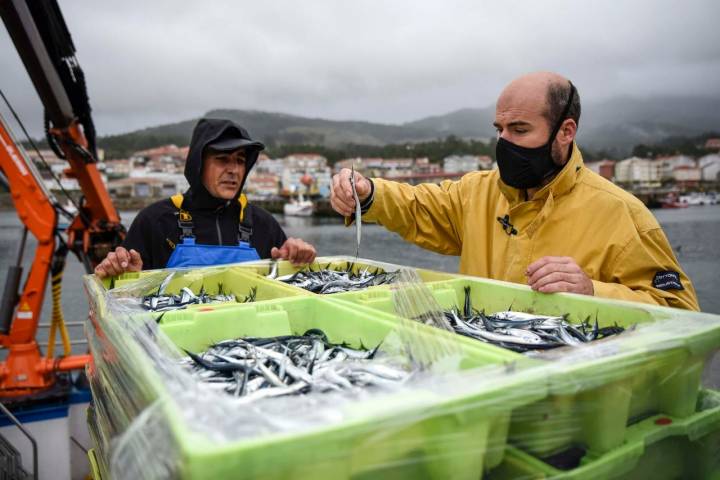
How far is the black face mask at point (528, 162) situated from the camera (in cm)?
297

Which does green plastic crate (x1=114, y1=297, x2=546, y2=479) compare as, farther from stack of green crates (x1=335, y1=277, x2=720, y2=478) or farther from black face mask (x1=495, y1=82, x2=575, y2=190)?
black face mask (x1=495, y1=82, x2=575, y2=190)

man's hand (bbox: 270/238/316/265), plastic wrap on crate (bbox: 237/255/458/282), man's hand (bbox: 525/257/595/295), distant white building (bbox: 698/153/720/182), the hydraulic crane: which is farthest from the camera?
distant white building (bbox: 698/153/720/182)

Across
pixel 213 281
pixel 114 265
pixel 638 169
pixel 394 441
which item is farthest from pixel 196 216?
pixel 638 169

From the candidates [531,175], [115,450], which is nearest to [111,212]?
[531,175]

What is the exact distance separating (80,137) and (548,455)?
6.05m

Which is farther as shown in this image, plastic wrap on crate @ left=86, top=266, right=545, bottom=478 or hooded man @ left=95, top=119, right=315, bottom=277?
hooded man @ left=95, top=119, right=315, bottom=277

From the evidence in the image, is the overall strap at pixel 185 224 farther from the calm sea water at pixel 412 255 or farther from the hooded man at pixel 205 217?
the calm sea water at pixel 412 255

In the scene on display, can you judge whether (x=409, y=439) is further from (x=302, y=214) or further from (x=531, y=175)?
(x=302, y=214)

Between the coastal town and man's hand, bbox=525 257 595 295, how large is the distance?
52.7m

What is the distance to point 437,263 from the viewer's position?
1024 inches

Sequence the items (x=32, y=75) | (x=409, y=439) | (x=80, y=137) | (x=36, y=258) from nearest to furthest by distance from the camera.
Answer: (x=409, y=439), (x=32, y=75), (x=36, y=258), (x=80, y=137)

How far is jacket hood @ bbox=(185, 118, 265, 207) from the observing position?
3959 millimetres

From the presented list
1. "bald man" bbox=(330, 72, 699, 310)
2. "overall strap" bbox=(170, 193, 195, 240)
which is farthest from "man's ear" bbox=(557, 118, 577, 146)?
"overall strap" bbox=(170, 193, 195, 240)

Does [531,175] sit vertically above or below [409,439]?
above
